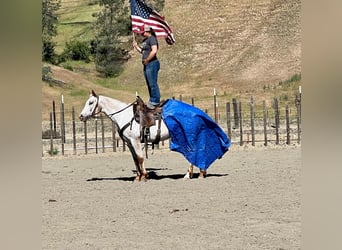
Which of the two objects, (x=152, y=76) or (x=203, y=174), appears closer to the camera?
(x=152, y=76)

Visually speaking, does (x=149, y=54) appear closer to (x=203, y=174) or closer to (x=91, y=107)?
(x=91, y=107)

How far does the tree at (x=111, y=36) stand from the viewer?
5227mm

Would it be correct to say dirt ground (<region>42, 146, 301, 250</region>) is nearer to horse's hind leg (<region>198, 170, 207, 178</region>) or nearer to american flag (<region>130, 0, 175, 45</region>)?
horse's hind leg (<region>198, 170, 207, 178</region>)

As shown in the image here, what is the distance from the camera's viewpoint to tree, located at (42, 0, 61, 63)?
4.64 metres

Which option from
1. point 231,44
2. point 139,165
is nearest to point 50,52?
point 139,165

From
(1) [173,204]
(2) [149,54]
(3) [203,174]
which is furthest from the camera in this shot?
(3) [203,174]

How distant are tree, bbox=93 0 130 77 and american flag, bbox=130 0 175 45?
268mm

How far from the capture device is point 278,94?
5.44 meters

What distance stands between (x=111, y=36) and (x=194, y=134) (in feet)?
3.43

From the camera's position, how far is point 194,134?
5113 mm

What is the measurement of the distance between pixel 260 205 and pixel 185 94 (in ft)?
3.89
